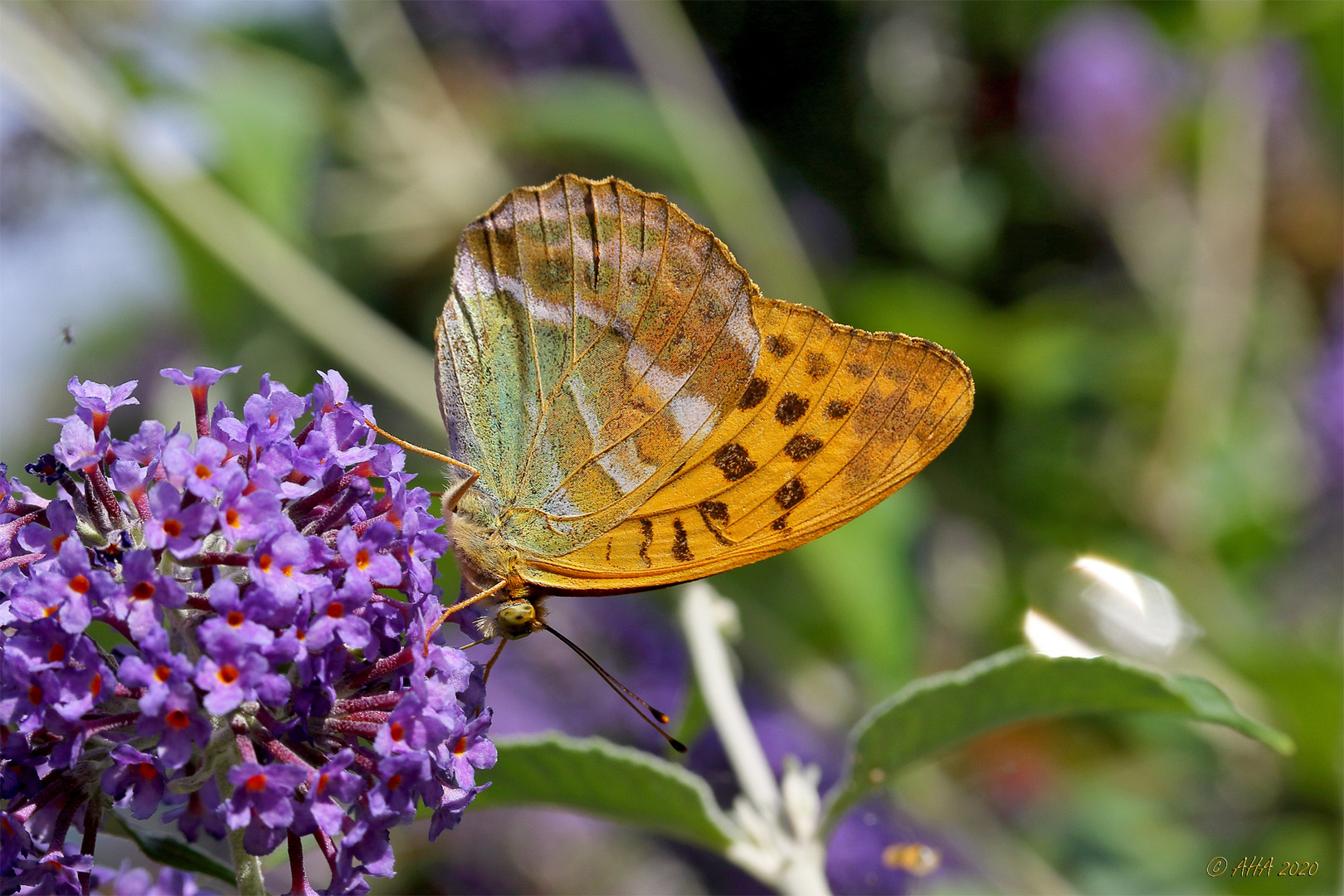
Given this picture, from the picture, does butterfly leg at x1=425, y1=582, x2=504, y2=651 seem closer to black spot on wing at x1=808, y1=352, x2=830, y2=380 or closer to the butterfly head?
the butterfly head

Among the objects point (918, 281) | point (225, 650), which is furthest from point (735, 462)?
point (918, 281)

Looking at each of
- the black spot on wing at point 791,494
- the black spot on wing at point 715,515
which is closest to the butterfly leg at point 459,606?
the black spot on wing at point 715,515

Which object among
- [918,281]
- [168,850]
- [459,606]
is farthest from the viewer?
[918,281]

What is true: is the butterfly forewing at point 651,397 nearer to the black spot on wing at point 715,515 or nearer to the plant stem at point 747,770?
the black spot on wing at point 715,515

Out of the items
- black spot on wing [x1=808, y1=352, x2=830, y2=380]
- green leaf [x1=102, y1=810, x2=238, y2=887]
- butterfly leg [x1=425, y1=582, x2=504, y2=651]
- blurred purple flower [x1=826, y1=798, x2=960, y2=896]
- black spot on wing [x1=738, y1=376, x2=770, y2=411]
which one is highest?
black spot on wing [x1=808, y1=352, x2=830, y2=380]

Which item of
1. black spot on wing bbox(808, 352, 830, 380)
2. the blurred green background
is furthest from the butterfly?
the blurred green background

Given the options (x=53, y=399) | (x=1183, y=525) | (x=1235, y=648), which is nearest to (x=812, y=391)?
(x=1235, y=648)

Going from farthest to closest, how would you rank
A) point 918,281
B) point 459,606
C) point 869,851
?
point 918,281, point 869,851, point 459,606

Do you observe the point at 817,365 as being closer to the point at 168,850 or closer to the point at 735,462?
the point at 735,462
